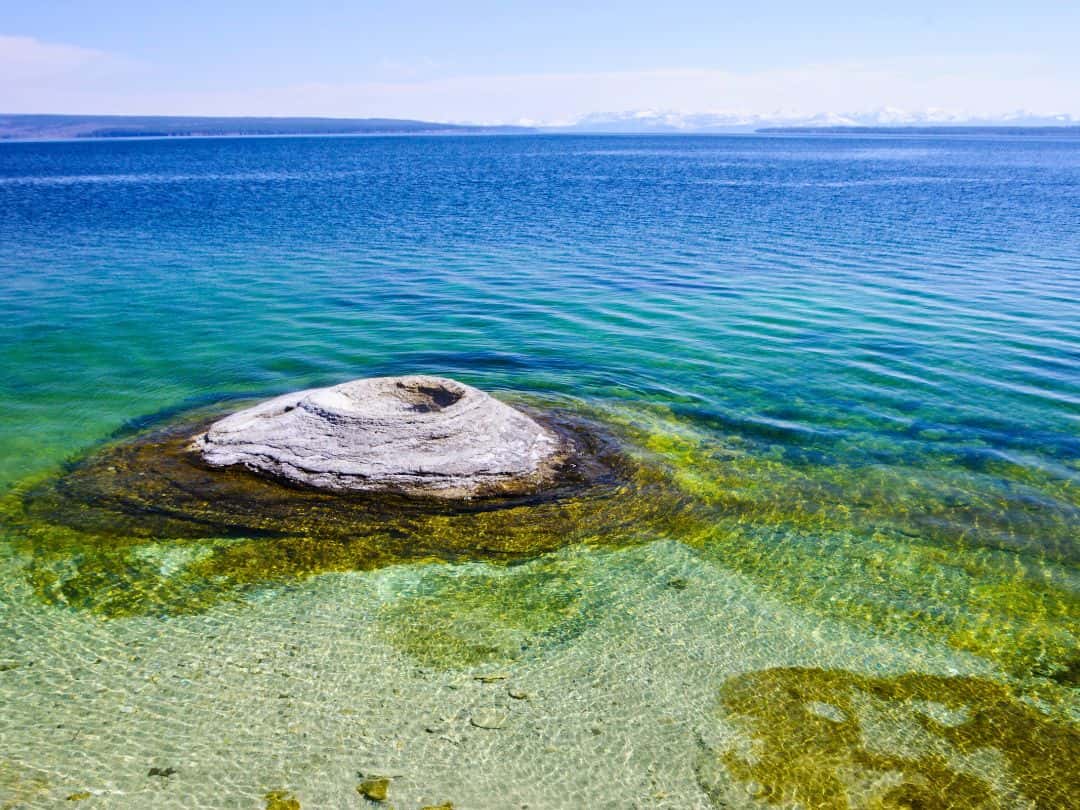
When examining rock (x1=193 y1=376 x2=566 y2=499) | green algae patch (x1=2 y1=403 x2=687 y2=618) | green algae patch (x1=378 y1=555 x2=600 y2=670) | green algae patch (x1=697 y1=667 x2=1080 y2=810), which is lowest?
green algae patch (x1=697 y1=667 x2=1080 y2=810)

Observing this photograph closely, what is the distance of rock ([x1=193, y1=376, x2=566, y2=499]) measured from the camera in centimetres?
1319

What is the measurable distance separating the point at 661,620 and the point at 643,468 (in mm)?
4474

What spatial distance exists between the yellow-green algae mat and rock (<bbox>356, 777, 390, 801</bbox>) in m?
1.72

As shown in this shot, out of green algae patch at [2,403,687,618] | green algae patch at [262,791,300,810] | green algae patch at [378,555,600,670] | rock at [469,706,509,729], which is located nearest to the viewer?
green algae patch at [262,791,300,810]

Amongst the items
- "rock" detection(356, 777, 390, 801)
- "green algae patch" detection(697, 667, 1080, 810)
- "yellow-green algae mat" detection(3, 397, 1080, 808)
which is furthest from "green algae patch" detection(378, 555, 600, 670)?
"green algae patch" detection(697, 667, 1080, 810)

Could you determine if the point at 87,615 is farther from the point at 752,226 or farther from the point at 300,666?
the point at 752,226

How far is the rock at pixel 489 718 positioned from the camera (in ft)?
27.0

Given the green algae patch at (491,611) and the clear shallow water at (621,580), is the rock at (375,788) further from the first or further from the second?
the green algae patch at (491,611)

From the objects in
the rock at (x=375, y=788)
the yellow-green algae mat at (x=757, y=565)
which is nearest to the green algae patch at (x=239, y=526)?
the yellow-green algae mat at (x=757, y=565)

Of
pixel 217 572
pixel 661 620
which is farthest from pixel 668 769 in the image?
pixel 217 572

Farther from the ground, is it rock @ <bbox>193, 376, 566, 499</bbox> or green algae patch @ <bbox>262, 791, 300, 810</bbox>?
rock @ <bbox>193, 376, 566, 499</bbox>

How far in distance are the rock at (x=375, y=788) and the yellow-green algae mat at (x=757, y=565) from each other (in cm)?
172

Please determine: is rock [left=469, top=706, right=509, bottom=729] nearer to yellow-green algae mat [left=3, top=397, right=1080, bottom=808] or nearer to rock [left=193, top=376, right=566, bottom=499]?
yellow-green algae mat [left=3, top=397, right=1080, bottom=808]

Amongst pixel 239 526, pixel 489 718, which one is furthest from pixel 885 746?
pixel 239 526
